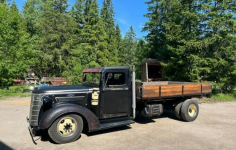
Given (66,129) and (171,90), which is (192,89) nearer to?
(171,90)

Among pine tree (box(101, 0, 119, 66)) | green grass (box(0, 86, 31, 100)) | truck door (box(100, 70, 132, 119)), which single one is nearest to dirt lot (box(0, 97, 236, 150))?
truck door (box(100, 70, 132, 119))

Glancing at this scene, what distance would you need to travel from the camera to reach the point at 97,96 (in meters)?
5.11

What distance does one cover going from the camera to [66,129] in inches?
184

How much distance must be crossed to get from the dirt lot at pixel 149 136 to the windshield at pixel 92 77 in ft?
5.05

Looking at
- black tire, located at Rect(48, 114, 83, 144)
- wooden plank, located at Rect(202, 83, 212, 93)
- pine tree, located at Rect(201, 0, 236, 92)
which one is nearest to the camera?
black tire, located at Rect(48, 114, 83, 144)

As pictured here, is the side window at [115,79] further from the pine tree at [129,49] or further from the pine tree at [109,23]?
the pine tree at [129,49]

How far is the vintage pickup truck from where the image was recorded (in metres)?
4.57

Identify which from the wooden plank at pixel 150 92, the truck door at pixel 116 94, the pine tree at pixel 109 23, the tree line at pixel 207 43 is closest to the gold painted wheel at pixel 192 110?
the wooden plank at pixel 150 92

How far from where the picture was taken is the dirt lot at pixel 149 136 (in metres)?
4.41

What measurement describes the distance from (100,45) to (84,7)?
7.87 meters

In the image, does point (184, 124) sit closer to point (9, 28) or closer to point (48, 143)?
point (48, 143)

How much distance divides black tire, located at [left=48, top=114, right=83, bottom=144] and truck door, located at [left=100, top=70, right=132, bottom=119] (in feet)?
2.49

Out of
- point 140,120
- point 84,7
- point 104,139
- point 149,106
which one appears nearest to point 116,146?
point 104,139

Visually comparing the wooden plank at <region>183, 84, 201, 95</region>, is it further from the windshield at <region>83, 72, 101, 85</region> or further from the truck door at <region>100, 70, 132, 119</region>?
the windshield at <region>83, 72, 101, 85</region>
